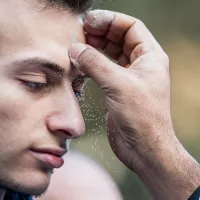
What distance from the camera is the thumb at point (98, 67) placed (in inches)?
59.9

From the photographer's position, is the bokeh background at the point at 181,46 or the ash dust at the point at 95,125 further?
the bokeh background at the point at 181,46

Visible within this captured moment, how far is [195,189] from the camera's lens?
5.11 ft

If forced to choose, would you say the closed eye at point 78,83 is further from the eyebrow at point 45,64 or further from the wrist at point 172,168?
the wrist at point 172,168

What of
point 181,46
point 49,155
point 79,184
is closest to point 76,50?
A: point 49,155

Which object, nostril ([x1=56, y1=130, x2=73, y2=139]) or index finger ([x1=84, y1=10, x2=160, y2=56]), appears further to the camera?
index finger ([x1=84, y1=10, x2=160, y2=56])

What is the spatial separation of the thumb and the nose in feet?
0.32

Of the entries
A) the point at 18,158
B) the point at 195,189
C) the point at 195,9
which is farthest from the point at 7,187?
the point at 195,9

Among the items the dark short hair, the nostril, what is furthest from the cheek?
the dark short hair

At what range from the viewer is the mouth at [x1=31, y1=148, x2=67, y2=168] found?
1517mm

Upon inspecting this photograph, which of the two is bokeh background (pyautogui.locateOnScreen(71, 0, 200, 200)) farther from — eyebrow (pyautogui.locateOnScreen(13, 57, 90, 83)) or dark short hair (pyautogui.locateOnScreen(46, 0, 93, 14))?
eyebrow (pyautogui.locateOnScreen(13, 57, 90, 83))

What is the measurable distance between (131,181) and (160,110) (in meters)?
2.07

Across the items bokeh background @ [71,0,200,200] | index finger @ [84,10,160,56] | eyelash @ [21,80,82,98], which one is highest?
index finger @ [84,10,160,56]

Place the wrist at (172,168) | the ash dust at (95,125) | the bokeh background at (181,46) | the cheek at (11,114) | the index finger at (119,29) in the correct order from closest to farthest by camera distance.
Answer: the cheek at (11,114) < the wrist at (172,168) < the index finger at (119,29) < the ash dust at (95,125) < the bokeh background at (181,46)

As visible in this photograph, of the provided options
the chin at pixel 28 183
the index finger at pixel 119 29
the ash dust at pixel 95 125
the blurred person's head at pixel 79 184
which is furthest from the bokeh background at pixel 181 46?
the chin at pixel 28 183
